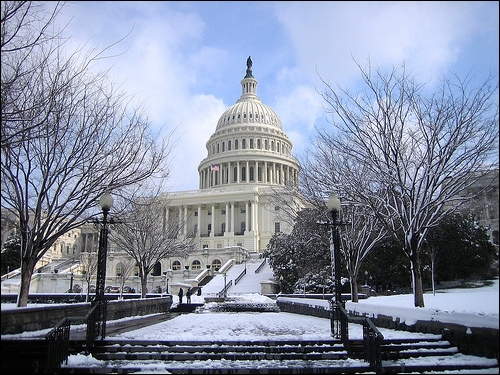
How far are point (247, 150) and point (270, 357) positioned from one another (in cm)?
9431

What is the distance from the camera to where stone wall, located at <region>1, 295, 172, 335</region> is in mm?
10086

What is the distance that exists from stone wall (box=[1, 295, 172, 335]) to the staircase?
1.77 metres

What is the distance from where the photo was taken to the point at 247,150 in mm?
103562

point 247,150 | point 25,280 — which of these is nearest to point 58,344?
point 25,280

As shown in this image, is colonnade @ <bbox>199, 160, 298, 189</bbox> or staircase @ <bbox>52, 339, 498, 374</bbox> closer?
staircase @ <bbox>52, 339, 498, 374</bbox>

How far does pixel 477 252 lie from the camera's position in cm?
3425

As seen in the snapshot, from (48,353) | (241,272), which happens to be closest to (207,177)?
(241,272)

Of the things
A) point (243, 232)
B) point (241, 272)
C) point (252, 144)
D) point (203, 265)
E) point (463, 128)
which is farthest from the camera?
point (252, 144)

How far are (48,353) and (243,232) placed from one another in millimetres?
82626

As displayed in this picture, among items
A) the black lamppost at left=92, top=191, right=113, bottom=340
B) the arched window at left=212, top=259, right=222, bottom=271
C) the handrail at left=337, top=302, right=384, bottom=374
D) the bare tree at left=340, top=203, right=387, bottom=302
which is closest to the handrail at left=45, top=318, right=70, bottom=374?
the black lamppost at left=92, top=191, right=113, bottom=340

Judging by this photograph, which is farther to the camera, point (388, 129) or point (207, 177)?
point (207, 177)

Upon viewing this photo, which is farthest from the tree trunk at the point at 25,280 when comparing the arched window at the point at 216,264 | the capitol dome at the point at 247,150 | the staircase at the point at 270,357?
the capitol dome at the point at 247,150

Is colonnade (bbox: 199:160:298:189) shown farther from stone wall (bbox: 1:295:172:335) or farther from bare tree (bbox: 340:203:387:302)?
stone wall (bbox: 1:295:172:335)

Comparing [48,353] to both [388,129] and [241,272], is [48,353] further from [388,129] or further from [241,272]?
[241,272]
